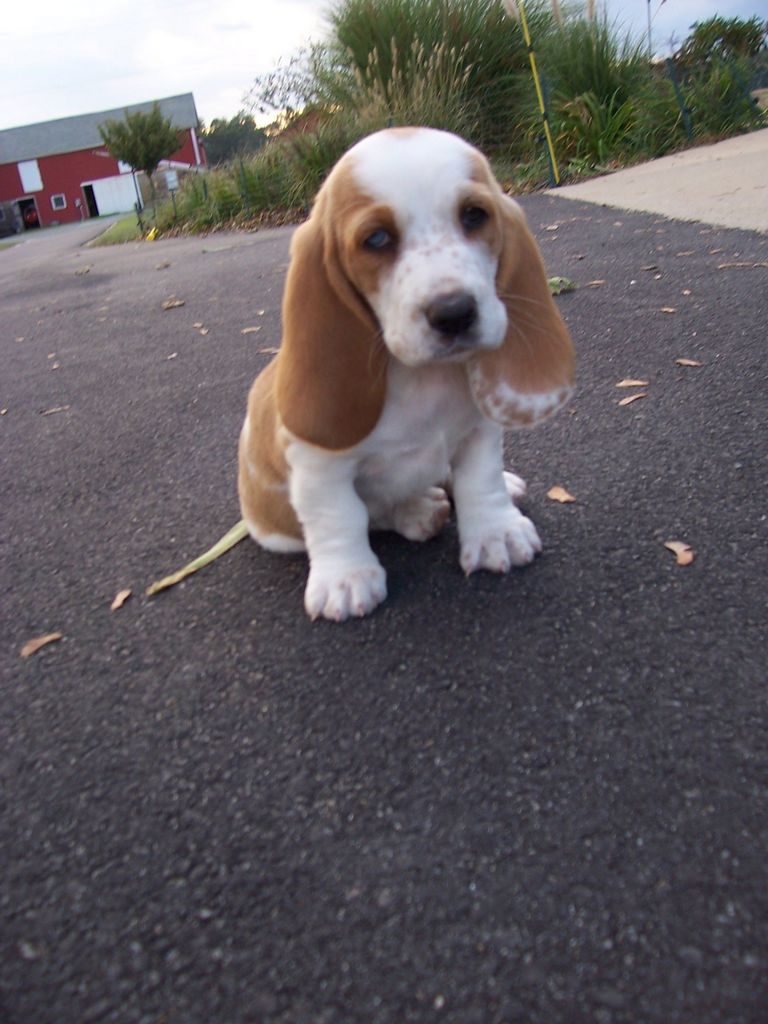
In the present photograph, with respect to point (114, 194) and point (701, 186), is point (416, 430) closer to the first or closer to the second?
point (701, 186)

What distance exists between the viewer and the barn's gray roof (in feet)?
216

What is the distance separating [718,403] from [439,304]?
188 centimetres

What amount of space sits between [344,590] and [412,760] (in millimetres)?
629

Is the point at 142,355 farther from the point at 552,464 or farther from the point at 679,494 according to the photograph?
the point at 679,494

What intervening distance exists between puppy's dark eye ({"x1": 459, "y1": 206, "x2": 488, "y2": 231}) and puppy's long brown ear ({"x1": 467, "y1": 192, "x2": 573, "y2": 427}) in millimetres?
186

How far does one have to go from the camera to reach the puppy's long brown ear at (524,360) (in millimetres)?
2139

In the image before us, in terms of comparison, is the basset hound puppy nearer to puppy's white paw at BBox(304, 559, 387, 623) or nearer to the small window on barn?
puppy's white paw at BBox(304, 559, 387, 623)

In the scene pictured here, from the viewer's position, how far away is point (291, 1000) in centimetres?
130

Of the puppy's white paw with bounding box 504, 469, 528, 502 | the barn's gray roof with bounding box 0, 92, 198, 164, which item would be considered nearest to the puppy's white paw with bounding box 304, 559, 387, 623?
the puppy's white paw with bounding box 504, 469, 528, 502

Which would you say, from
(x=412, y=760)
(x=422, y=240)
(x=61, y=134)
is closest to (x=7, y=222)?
(x=61, y=134)

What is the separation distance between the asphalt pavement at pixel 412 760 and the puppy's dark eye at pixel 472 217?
92cm

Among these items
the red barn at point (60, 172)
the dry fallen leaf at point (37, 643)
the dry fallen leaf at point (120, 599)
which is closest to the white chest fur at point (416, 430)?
the dry fallen leaf at point (120, 599)

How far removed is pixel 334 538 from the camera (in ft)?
7.52

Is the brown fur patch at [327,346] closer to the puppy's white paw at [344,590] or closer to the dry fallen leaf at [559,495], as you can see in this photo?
the puppy's white paw at [344,590]
